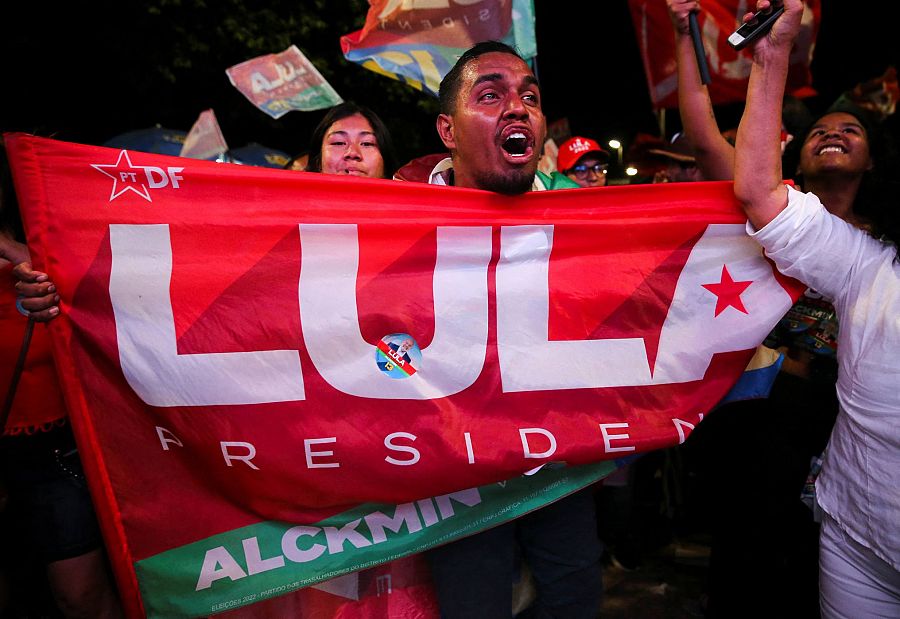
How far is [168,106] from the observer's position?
Answer: 10.2 metres

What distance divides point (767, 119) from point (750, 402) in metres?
1.64

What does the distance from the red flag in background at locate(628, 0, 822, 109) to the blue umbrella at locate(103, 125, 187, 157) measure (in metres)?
5.00

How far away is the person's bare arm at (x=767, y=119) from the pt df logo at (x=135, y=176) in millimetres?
1673

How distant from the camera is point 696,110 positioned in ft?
7.27

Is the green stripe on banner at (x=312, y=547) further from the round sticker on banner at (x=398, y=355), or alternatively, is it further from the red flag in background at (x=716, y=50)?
the red flag in background at (x=716, y=50)

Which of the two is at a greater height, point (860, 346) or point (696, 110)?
point (696, 110)

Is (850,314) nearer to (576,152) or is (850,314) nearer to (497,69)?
(497,69)

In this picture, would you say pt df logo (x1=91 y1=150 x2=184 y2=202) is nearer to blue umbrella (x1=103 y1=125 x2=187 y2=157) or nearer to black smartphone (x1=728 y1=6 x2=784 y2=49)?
black smartphone (x1=728 y1=6 x2=784 y2=49)

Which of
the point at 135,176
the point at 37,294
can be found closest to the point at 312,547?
the point at 37,294

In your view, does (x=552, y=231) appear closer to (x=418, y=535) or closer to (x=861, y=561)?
(x=418, y=535)

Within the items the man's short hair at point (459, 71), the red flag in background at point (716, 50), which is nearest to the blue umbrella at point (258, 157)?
the red flag in background at point (716, 50)

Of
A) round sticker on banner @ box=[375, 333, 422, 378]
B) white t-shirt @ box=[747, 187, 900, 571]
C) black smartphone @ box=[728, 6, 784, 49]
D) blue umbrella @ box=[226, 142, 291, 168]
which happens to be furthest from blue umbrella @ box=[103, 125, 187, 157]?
white t-shirt @ box=[747, 187, 900, 571]

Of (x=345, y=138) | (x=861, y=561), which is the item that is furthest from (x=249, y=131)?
(x=861, y=561)

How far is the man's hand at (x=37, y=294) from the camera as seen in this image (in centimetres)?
190
